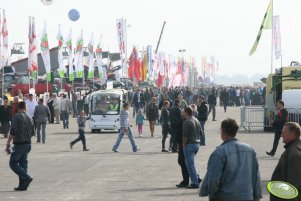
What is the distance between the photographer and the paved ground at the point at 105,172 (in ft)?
54.3

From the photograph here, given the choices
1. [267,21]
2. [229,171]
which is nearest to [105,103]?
[267,21]

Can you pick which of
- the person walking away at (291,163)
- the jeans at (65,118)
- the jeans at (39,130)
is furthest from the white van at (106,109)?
the person walking away at (291,163)

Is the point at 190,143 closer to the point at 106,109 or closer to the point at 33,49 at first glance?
the point at 106,109

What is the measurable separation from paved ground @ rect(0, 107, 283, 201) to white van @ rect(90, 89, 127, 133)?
4.89m

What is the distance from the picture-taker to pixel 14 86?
59.2 m

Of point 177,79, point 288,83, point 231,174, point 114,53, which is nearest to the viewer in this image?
point 231,174

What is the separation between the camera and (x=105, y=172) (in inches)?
822

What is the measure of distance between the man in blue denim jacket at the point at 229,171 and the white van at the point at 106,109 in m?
28.1

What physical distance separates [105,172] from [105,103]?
1815 centimetres

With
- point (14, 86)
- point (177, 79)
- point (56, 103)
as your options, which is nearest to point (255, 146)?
point (56, 103)

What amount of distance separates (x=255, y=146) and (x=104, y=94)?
37.5 feet

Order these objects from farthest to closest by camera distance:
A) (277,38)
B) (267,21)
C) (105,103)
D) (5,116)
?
(277,38)
(267,21)
(105,103)
(5,116)

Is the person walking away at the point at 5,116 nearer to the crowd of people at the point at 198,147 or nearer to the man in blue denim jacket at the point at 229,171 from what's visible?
the crowd of people at the point at 198,147

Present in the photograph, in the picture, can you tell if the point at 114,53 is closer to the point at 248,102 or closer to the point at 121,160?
the point at 248,102
